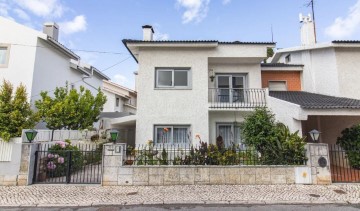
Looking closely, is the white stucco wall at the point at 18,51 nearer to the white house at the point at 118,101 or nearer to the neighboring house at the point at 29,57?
the neighboring house at the point at 29,57

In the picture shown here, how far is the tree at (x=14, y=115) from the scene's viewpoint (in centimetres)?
870

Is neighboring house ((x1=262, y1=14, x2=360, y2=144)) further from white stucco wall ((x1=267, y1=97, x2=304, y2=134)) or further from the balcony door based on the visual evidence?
the balcony door

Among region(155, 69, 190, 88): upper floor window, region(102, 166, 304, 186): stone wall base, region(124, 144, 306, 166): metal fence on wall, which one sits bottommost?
region(102, 166, 304, 186): stone wall base

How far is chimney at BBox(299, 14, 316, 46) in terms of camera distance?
15657 mm

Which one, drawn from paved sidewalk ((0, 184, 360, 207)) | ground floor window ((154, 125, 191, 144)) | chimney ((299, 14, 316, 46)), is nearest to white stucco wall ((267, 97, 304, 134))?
paved sidewalk ((0, 184, 360, 207))

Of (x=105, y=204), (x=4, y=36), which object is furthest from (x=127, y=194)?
(x=4, y=36)

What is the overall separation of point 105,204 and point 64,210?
1119 mm

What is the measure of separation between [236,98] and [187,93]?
3.30m

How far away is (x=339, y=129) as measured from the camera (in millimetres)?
11625

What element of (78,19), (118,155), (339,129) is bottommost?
(118,155)

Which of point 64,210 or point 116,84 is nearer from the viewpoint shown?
point 64,210

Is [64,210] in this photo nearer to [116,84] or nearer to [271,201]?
[271,201]

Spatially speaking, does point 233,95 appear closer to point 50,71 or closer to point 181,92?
point 181,92

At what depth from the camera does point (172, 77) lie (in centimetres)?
1266
